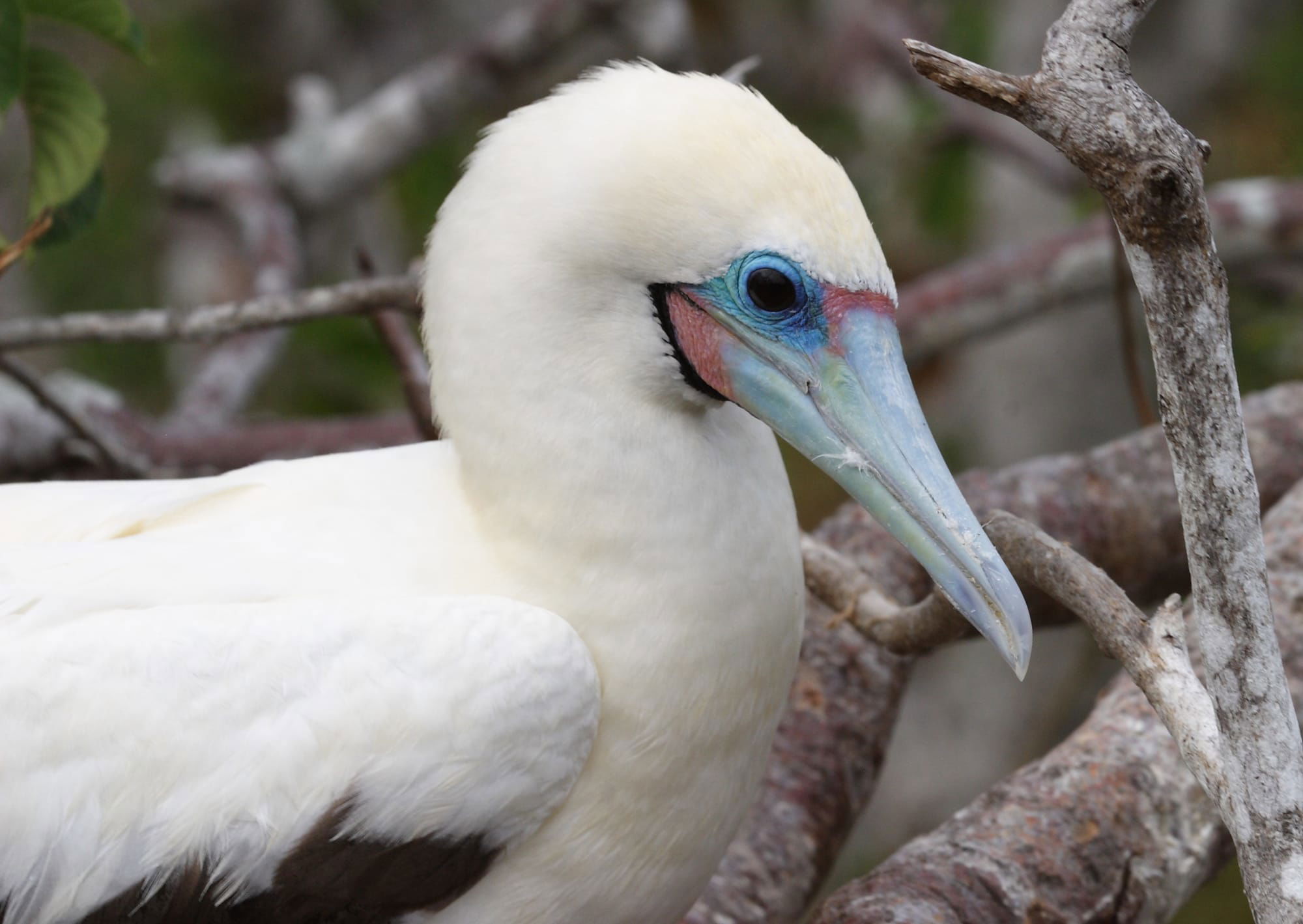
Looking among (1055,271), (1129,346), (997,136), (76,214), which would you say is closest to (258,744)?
→ (76,214)

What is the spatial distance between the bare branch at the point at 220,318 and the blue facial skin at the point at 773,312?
38.5 inches

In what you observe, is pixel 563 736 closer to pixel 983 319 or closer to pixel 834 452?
pixel 834 452

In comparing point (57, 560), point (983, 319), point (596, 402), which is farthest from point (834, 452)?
point (983, 319)

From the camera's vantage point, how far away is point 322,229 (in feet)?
20.0

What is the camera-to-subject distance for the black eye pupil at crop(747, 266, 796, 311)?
2.11 meters

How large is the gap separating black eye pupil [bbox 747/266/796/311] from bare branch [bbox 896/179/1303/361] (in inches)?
102

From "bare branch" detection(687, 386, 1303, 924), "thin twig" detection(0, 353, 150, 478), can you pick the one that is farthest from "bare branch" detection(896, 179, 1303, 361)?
"thin twig" detection(0, 353, 150, 478)

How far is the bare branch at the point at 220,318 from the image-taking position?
297cm

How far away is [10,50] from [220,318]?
70 centimetres

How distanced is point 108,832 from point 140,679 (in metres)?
0.20

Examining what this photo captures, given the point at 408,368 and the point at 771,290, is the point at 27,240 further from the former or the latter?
the point at 771,290

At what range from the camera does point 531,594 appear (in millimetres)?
2227

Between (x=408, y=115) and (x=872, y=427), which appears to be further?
(x=408, y=115)

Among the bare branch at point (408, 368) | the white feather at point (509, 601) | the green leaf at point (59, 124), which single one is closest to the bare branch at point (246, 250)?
the bare branch at point (408, 368)
